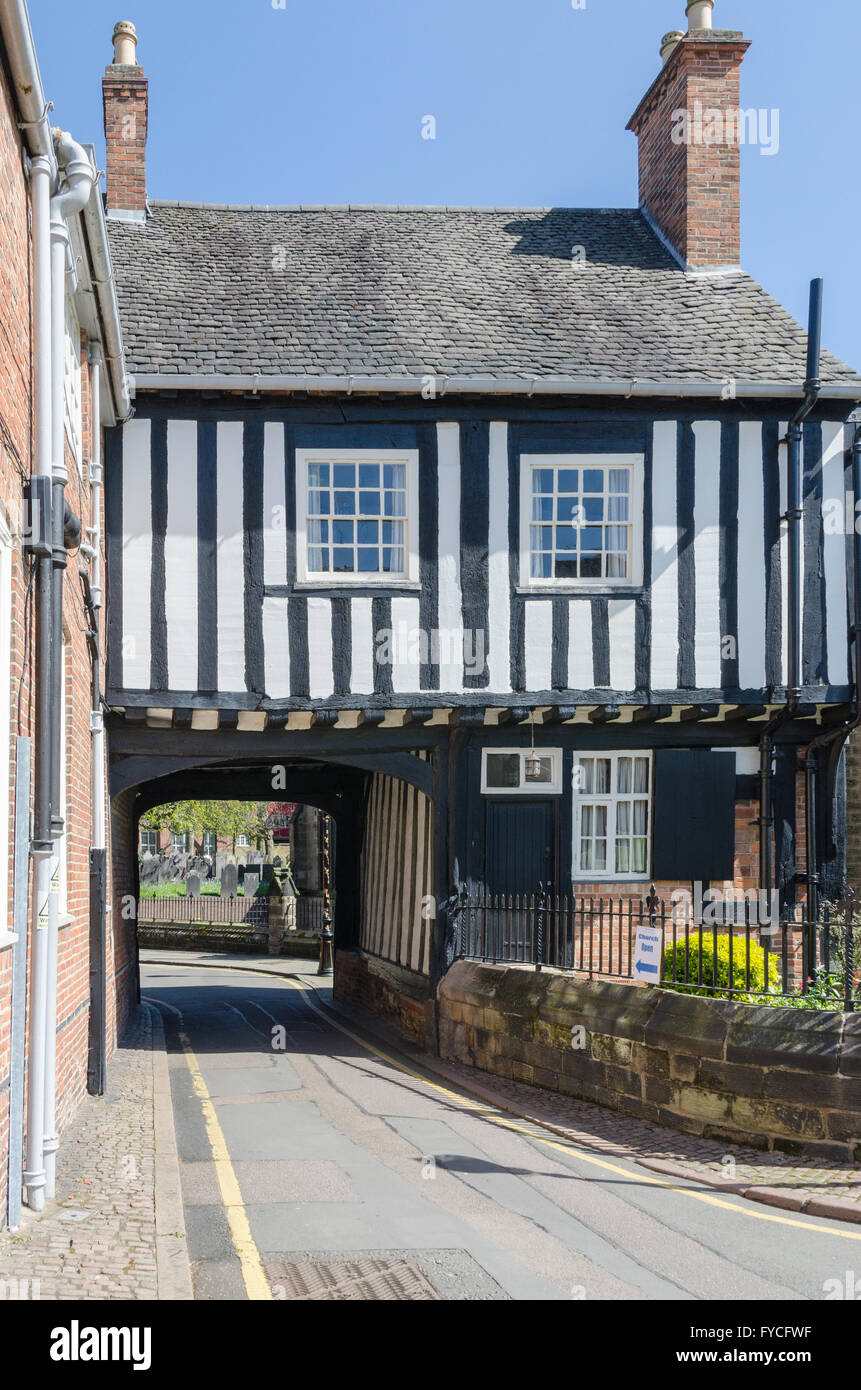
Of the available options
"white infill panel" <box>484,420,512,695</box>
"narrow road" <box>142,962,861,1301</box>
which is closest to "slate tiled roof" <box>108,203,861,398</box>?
"white infill panel" <box>484,420,512,695</box>

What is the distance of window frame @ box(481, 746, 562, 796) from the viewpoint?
14094 mm

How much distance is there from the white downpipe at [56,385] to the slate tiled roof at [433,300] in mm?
5308

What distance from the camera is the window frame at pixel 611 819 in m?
14.2

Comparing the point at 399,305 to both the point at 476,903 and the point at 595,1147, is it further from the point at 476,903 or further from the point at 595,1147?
the point at 595,1147

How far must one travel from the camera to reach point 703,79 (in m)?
15.8

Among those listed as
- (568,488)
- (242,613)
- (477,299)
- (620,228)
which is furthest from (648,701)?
(620,228)

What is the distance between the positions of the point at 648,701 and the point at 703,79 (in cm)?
808

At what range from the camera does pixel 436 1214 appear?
7457mm

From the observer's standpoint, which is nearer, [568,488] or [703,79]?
[568,488]

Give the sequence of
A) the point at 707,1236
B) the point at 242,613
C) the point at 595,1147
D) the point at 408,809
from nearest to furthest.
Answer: the point at 707,1236
the point at 595,1147
the point at 242,613
the point at 408,809

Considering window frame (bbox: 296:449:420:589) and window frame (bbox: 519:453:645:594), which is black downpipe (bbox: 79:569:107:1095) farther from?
window frame (bbox: 519:453:645:594)

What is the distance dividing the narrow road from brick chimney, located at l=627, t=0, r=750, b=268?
10.9m

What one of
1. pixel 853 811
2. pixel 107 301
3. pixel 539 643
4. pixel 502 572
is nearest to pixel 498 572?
pixel 502 572

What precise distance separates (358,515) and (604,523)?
2.64 m
